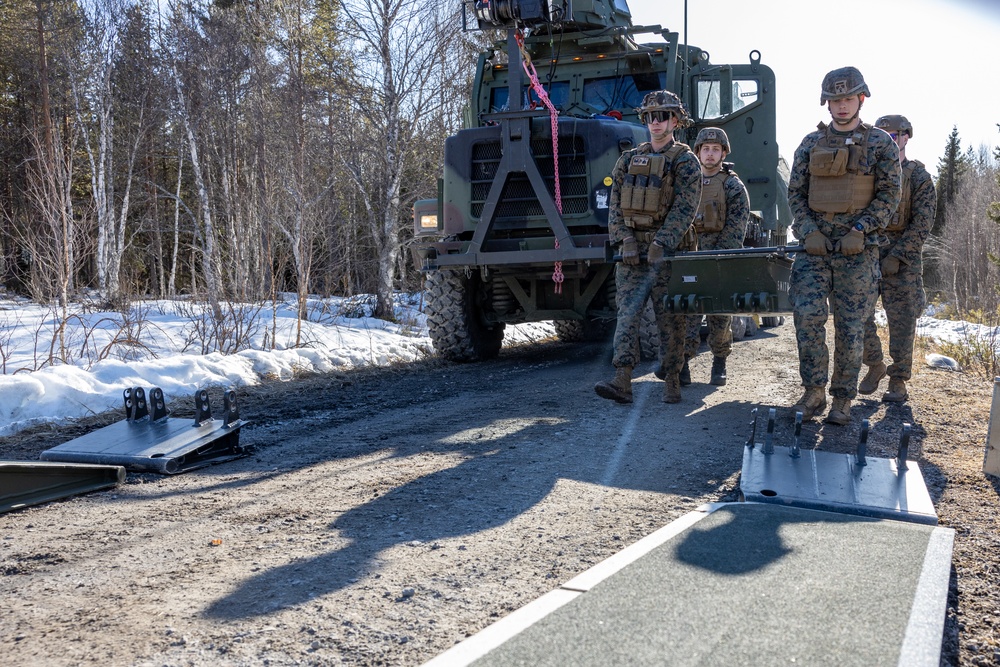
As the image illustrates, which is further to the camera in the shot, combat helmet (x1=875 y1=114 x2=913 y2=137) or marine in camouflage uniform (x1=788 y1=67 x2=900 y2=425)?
combat helmet (x1=875 y1=114 x2=913 y2=137)

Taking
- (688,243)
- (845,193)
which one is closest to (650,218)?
(688,243)

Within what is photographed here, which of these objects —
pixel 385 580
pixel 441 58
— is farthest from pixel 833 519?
pixel 441 58

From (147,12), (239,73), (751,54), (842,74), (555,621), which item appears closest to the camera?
(555,621)

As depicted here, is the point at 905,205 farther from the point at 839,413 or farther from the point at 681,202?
the point at 839,413

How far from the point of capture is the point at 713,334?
272 inches

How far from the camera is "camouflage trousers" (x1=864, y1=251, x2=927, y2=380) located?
6.34 metres

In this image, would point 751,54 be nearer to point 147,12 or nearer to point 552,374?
point 552,374

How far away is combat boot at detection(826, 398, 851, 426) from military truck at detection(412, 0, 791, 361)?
9.00 feet

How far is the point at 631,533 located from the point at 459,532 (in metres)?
0.65

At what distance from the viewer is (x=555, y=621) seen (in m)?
2.30

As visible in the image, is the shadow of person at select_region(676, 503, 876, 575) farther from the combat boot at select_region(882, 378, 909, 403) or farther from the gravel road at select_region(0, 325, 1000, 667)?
the combat boot at select_region(882, 378, 909, 403)

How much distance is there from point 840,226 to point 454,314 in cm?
423

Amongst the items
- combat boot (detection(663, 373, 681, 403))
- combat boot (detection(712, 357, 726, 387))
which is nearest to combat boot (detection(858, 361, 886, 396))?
combat boot (detection(712, 357, 726, 387))

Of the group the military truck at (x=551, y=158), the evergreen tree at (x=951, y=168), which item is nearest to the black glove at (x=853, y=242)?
the military truck at (x=551, y=158)
